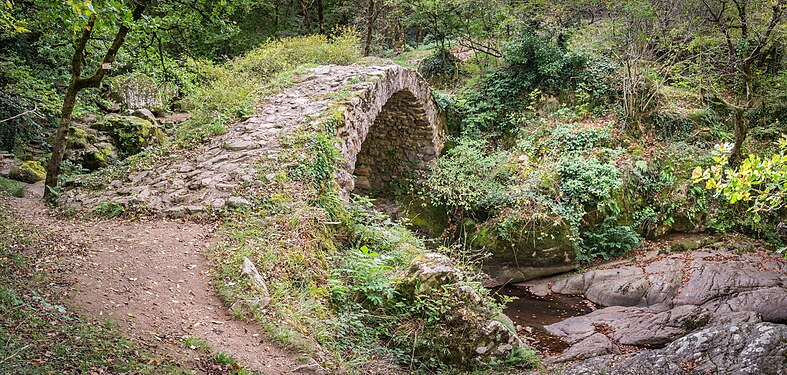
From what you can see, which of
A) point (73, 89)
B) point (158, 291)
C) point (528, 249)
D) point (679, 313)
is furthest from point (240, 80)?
point (679, 313)

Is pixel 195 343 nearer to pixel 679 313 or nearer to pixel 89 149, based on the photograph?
pixel 679 313

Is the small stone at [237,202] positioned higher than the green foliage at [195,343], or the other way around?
the small stone at [237,202]

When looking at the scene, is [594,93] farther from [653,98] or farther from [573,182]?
[573,182]

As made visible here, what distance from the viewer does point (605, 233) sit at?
33.4ft

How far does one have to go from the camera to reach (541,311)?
8.93 m

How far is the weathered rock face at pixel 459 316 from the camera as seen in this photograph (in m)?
5.15

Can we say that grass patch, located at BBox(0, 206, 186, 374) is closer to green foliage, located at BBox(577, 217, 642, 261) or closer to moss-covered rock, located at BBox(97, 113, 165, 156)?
moss-covered rock, located at BBox(97, 113, 165, 156)

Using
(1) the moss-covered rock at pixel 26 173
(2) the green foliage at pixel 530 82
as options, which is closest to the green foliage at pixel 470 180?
(2) the green foliage at pixel 530 82

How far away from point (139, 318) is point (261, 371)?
3.29 feet

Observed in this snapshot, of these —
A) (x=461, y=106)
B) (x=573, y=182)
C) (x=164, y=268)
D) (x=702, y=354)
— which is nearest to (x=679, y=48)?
(x=573, y=182)

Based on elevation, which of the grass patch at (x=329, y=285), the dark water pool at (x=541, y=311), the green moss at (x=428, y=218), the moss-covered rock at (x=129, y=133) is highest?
the moss-covered rock at (x=129, y=133)

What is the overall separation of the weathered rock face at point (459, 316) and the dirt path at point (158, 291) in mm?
1966

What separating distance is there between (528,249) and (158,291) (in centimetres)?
789

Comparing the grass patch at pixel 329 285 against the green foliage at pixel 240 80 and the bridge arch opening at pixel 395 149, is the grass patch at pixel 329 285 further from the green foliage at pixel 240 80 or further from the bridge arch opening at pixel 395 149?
the bridge arch opening at pixel 395 149
